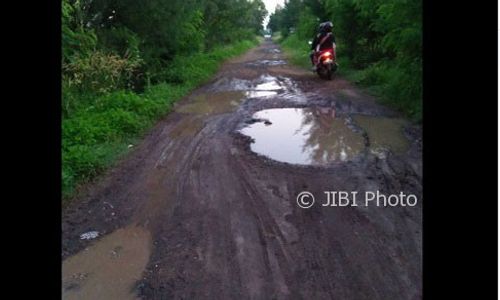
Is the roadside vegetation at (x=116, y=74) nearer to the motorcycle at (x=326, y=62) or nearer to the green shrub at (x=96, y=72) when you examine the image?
the green shrub at (x=96, y=72)

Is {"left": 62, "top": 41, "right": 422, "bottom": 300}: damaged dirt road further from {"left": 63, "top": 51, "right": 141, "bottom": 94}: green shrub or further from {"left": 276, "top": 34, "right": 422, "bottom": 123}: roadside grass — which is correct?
{"left": 63, "top": 51, "right": 141, "bottom": 94}: green shrub

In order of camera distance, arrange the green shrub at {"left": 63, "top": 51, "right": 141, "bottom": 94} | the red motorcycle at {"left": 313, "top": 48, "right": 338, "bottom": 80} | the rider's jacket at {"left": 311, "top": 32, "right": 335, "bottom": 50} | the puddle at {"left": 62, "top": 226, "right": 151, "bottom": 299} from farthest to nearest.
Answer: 1. the red motorcycle at {"left": 313, "top": 48, "right": 338, "bottom": 80}
2. the rider's jacket at {"left": 311, "top": 32, "right": 335, "bottom": 50}
3. the green shrub at {"left": 63, "top": 51, "right": 141, "bottom": 94}
4. the puddle at {"left": 62, "top": 226, "right": 151, "bottom": 299}

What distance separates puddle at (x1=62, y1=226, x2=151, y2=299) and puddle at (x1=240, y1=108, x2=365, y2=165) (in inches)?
105

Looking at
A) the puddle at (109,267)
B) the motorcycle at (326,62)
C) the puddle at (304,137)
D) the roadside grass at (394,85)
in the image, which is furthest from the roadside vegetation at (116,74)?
the roadside grass at (394,85)

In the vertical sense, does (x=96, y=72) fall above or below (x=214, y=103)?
above

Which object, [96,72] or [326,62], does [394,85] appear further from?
[96,72]

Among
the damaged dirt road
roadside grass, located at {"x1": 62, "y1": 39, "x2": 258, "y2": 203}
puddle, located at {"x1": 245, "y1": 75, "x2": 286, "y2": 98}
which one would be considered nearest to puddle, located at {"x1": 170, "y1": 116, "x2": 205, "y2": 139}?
the damaged dirt road

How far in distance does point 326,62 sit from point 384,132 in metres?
6.62

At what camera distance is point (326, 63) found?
13.9 m

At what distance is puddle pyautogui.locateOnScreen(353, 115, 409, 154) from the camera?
6738 millimetres

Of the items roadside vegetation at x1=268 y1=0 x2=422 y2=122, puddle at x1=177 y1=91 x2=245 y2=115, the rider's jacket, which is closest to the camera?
roadside vegetation at x1=268 y1=0 x2=422 y2=122

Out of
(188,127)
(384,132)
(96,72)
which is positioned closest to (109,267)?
(188,127)

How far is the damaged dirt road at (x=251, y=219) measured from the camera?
350 cm
